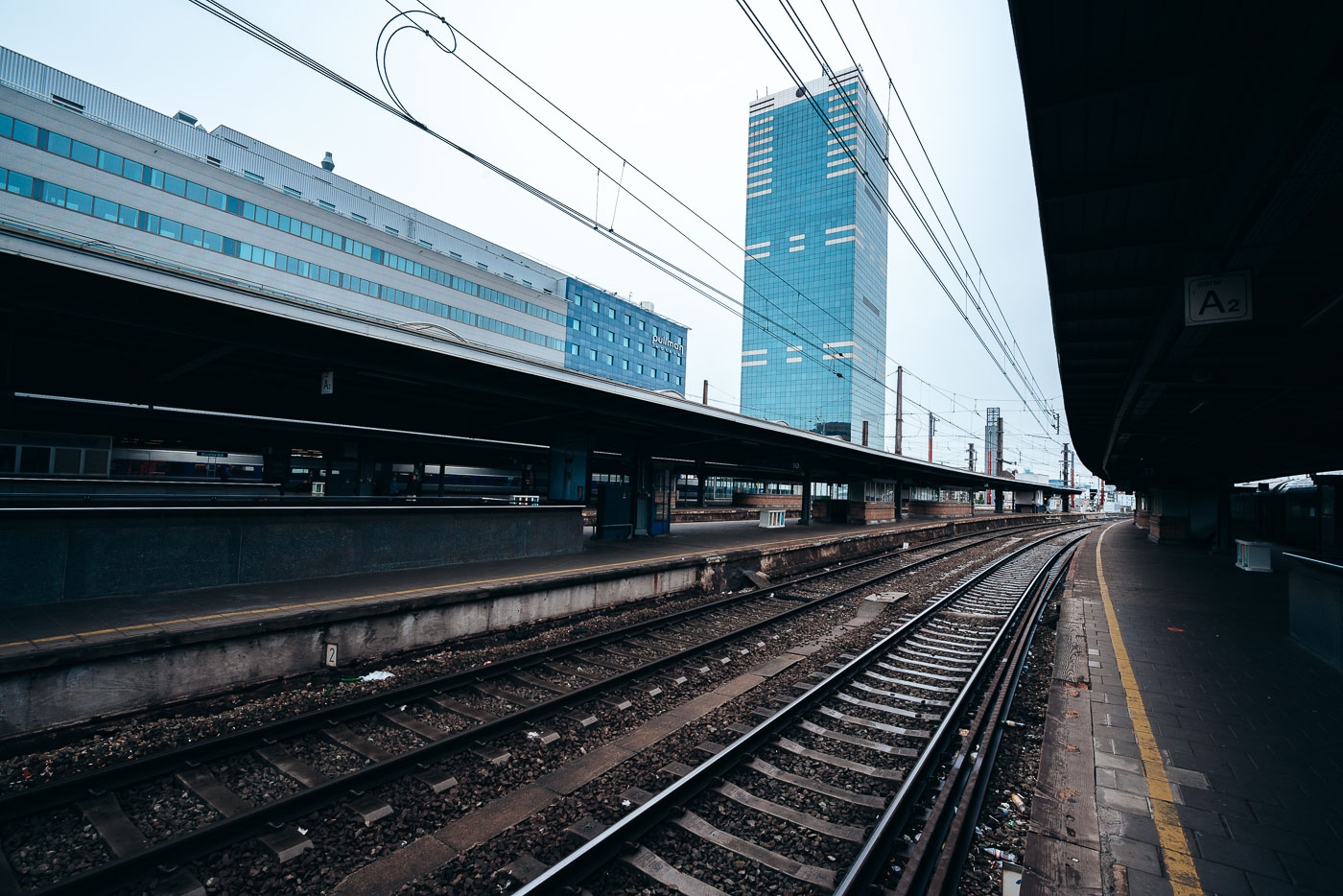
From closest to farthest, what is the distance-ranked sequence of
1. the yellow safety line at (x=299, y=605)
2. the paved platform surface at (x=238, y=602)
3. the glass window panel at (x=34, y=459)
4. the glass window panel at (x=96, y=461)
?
the yellow safety line at (x=299, y=605) < the paved platform surface at (x=238, y=602) < the glass window panel at (x=34, y=459) < the glass window panel at (x=96, y=461)

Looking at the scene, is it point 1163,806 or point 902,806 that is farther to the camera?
point 902,806

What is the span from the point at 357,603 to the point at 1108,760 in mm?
8605

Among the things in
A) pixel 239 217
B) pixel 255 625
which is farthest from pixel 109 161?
pixel 255 625

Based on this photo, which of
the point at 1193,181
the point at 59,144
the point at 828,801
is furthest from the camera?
the point at 59,144

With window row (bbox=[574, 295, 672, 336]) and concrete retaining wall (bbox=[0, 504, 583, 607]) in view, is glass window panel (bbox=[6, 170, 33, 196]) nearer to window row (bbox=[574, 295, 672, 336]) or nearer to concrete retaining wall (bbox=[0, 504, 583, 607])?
concrete retaining wall (bbox=[0, 504, 583, 607])

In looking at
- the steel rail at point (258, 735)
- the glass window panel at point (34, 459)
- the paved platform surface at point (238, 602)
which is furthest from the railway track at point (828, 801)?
the glass window panel at point (34, 459)

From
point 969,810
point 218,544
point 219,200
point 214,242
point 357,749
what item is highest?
point 219,200

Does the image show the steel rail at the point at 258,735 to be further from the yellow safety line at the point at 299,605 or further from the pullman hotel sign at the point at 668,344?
the pullman hotel sign at the point at 668,344

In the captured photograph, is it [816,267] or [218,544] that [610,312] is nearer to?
[218,544]

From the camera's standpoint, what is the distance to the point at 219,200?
37031mm

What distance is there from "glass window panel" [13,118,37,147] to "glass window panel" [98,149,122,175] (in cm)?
253

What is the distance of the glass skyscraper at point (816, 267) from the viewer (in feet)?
400

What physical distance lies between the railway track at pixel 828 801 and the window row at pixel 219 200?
47.2 metres

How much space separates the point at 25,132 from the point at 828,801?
159 feet
